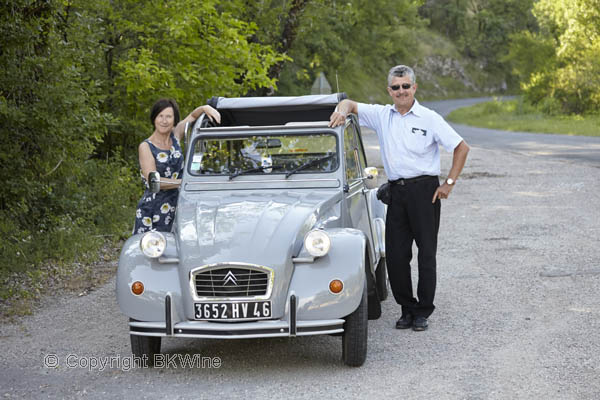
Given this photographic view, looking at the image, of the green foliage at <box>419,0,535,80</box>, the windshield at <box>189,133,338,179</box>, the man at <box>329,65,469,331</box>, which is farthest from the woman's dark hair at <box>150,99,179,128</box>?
the green foliage at <box>419,0,535,80</box>

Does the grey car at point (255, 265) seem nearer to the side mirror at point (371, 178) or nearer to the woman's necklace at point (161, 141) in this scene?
the side mirror at point (371, 178)

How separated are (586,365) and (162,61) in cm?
1042

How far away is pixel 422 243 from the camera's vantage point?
21.2 ft

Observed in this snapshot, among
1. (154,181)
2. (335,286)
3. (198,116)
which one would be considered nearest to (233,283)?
(335,286)

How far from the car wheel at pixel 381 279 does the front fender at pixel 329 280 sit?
2144 mm

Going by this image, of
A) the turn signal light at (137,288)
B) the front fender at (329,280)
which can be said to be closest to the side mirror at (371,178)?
the front fender at (329,280)

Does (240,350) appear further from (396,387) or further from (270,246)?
(396,387)

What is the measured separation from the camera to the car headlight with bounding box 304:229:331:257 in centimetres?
536

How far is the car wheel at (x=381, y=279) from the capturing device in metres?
7.61

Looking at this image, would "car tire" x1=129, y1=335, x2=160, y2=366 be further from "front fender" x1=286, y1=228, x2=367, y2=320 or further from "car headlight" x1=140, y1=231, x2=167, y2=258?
"front fender" x1=286, y1=228, x2=367, y2=320

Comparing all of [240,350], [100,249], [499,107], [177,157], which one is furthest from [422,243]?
[499,107]

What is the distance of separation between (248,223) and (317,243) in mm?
550

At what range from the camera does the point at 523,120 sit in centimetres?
4225

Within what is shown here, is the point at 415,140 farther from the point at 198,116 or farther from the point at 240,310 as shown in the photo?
the point at 240,310
